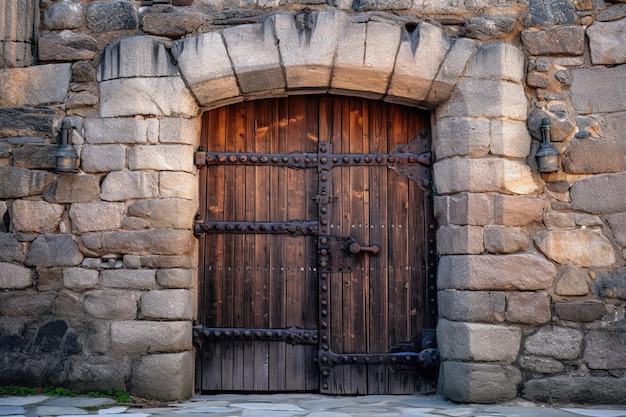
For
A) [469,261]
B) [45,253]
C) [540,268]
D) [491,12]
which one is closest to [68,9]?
[45,253]

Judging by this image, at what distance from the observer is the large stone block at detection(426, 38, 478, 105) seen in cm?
391

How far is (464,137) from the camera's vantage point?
3.90m

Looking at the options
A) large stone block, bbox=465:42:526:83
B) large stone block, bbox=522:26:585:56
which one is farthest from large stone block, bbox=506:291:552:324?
large stone block, bbox=522:26:585:56

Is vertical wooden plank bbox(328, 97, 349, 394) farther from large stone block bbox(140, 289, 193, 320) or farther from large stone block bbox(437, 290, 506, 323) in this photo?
large stone block bbox(140, 289, 193, 320)

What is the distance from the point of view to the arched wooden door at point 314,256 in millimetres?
4074

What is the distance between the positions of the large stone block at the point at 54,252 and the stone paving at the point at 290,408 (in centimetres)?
76

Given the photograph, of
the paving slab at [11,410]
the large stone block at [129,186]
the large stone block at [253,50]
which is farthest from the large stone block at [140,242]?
the large stone block at [253,50]

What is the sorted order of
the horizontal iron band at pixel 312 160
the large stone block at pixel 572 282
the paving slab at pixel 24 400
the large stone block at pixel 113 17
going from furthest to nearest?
1. the horizontal iron band at pixel 312 160
2. the large stone block at pixel 113 17
3. the large stone block at pixel 572 282
4. the paving slab at pixel 24 400

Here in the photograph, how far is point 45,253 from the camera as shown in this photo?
3871 mm

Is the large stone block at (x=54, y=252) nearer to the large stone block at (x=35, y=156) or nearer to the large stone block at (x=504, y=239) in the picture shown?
the large stone block at (x=35, y=156)

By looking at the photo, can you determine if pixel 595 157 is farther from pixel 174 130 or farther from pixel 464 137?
pixel 174 130

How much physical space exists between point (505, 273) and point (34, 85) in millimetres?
3014

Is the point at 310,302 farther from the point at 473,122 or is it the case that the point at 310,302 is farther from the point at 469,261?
the point at 473,122

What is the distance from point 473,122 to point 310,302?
147 centimetres
